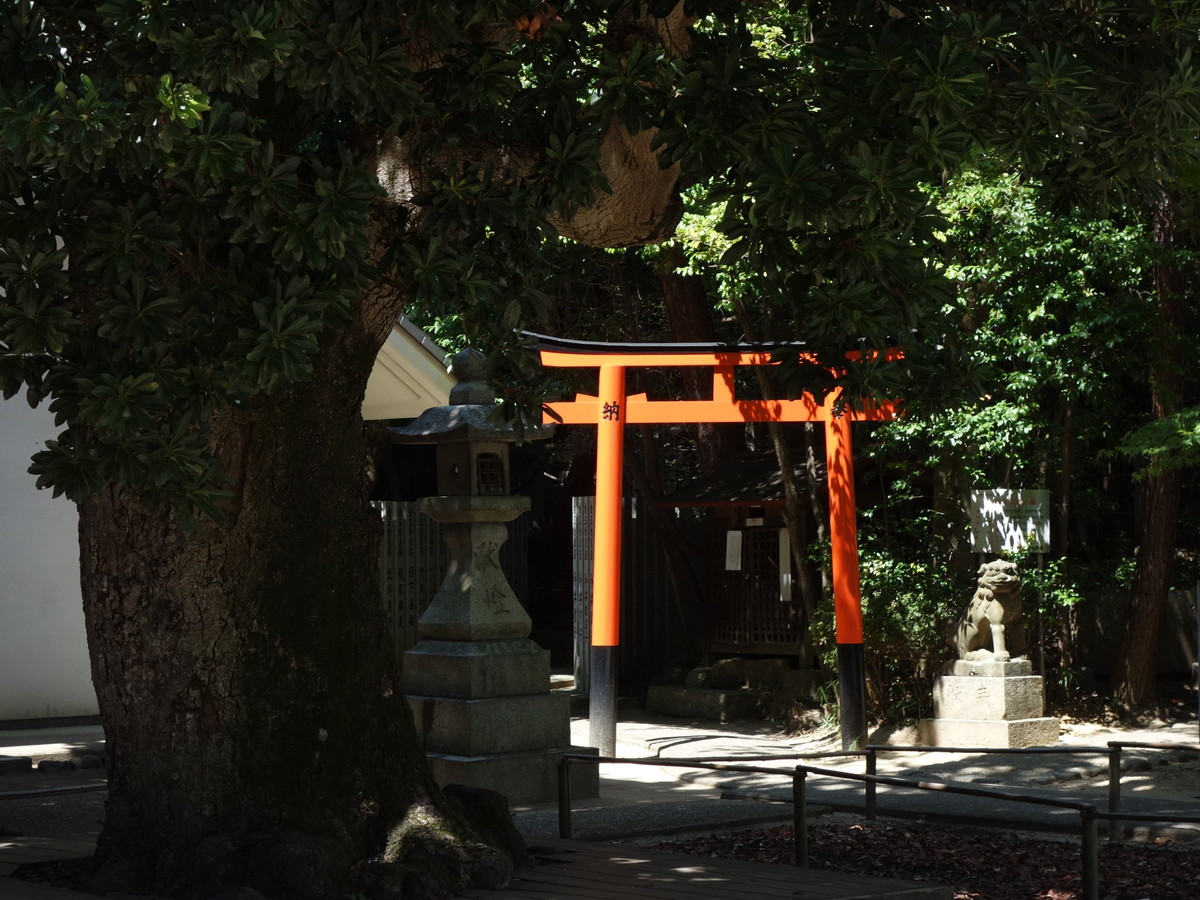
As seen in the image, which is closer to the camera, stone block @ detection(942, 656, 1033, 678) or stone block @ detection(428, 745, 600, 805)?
stone block @ detection(428, 745, 600, 805)

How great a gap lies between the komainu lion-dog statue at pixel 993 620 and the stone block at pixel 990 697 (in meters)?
0.22

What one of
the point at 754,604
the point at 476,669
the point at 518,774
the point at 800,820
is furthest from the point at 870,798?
the point at 754,604

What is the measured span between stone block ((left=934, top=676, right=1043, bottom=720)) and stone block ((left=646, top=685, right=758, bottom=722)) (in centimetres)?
316

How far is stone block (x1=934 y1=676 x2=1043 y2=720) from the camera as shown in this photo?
13499 millimetres

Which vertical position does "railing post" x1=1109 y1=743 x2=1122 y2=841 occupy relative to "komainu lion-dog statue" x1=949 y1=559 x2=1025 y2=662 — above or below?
below

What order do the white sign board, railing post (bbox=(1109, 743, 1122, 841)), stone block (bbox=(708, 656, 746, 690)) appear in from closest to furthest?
1. railing post (bbox=(1109, 743, 1122, 841))
2. the white sign board
3. stone block (bbox=(708, 656, 746, 690))

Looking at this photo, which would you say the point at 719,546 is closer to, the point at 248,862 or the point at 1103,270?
the point at 1103,270

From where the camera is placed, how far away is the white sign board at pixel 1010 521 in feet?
46.2

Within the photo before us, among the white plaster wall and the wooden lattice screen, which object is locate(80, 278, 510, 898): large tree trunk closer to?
the white plaster wall

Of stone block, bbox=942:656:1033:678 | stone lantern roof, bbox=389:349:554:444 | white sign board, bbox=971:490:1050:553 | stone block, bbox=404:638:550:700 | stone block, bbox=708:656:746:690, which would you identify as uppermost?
stone lantern roof, bbox=389:349:554:444

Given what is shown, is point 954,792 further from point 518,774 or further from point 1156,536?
point 1156,536

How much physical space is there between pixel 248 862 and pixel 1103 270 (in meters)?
10.3

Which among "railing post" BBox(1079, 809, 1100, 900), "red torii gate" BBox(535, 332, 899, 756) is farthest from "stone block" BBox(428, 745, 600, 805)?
"railing post" BBox(1079, 809, 1100, 900)

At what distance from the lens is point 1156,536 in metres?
14.8
